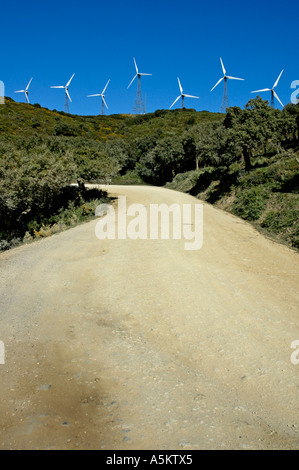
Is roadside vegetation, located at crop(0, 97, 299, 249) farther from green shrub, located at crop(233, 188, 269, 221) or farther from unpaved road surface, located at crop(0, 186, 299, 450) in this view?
unpaved road surface, located at crop(0, 186, 299, 450)

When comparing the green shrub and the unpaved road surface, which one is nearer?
the unpaved road surface

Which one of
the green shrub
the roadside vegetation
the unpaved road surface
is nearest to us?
the unpaved road surface

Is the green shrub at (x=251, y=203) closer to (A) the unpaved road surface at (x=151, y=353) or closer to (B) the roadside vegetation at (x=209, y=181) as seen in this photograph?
(B) the roadside vegetation at (x=209, y=181)

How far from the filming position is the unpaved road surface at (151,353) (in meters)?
5.05

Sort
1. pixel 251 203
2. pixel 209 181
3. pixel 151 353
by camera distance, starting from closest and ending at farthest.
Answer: pixel 151 353 < pixel 251 203 < pixel 209 181

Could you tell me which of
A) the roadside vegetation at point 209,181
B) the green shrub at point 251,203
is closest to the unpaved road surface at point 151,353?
the roadside vegetation at point 209,181

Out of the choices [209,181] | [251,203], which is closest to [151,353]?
[251,203]

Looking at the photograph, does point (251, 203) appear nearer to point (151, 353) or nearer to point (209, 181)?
point (209, 181)

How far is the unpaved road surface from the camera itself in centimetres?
505

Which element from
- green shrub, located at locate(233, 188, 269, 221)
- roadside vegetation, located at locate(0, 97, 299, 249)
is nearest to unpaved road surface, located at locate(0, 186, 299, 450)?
roadside vegetation, located at locate(0, 97, 299, 249)

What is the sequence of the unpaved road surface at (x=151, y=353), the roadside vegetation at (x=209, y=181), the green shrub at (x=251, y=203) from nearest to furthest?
the unpaved road surface at (x=151, y=353)
the roadside vegetation at (x=209, y=181)
the green shrub at (x=251, y=203)

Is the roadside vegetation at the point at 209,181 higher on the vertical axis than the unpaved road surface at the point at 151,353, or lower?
higher

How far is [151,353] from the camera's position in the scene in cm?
725

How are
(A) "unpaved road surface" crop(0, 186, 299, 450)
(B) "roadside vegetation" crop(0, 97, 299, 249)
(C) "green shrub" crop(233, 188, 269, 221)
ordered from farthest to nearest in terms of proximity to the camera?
(C) "green shrub" crop(233, 188, 269, 221), (B) "roadside vegetation" crop(0, 97, 299, 249), (A) "unpaved road surface" crop(0, 186, 299, 450)
